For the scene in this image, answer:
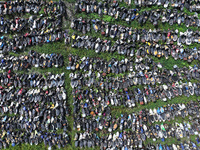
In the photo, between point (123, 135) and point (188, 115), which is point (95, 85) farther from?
point (188, 115)

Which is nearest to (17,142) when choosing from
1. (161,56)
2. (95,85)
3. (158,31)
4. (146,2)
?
(95,85)

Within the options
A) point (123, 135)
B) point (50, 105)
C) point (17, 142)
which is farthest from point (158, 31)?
point (17, 142)

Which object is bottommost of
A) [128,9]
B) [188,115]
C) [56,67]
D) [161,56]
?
[188,115]

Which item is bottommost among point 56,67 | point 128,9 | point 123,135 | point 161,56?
point 123,135

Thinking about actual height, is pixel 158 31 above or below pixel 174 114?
above

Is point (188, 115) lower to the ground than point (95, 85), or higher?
lower

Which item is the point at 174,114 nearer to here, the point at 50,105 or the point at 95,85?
the point at 95,85

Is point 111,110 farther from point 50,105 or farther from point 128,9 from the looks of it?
point 128,9

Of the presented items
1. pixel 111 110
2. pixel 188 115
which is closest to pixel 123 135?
pixel 111 110
